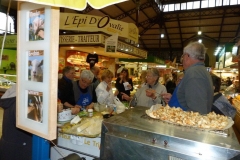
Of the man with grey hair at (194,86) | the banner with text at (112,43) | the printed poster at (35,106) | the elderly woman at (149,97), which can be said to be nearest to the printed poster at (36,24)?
the printed poster at (35,106)

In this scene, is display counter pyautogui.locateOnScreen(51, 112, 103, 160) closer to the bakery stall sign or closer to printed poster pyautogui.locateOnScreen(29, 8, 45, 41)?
printed poster pyautogui.locateOnScreen(29, 8, 45, 41)

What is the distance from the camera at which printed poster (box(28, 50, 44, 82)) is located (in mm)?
1347

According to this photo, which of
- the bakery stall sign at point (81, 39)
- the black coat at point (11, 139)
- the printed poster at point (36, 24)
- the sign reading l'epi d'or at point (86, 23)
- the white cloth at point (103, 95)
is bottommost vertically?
the black coat at point (11, 139)

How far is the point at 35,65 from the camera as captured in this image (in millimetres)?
1398

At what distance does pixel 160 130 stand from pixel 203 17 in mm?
18620

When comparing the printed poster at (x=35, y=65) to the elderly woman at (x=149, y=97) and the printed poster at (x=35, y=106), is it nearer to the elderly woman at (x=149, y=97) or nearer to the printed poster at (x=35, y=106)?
the printed poster at (x=35, y=106)

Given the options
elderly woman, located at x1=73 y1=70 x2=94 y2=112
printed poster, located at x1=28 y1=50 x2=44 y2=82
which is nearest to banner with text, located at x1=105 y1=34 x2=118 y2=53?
elderly woman, located at x1=73 y1=70 x2=94 y2=112

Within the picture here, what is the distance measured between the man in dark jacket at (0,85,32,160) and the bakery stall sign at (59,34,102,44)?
4184 mm

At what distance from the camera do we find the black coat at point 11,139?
1899 millimetres

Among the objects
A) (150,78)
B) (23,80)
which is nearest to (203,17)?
(150,78)

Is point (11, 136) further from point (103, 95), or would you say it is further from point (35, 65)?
point (103, 95)

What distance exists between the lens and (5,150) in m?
1.96

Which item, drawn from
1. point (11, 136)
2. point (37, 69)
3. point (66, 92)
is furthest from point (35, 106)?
point (66, 92)

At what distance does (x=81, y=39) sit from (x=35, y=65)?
4969 mm
